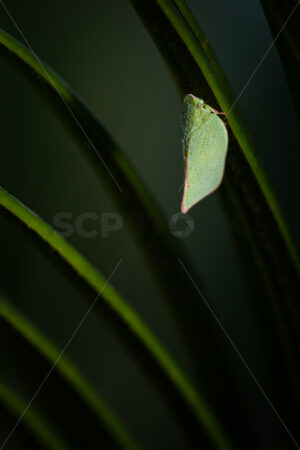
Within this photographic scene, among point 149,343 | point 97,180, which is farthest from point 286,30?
point 97,180

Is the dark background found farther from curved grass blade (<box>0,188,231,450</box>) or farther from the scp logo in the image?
curved grass blade (<box>0,188,231,450</box>)

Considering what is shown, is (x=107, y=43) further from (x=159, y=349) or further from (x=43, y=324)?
(x=159, y=349)

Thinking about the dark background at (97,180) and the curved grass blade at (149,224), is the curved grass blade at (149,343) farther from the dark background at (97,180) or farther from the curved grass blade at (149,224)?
the dark background at (97,180)

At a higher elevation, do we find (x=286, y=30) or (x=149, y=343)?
(x=286, y=30)

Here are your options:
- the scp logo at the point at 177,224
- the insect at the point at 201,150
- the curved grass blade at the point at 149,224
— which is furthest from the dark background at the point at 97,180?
the curved grass blade at the point at 149,224

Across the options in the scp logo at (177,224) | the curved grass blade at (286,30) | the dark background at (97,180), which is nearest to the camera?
the curved grass blade at (286,30)

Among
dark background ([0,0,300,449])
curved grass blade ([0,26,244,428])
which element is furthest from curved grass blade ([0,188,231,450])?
dark background ([0,0,300,449])

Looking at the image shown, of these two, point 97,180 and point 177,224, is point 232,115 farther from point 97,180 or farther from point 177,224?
point 97,180
